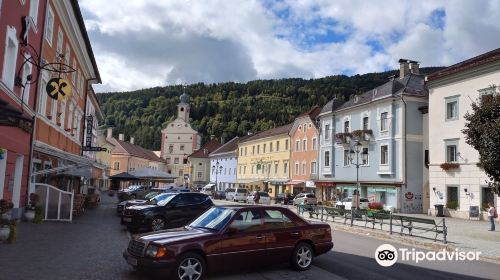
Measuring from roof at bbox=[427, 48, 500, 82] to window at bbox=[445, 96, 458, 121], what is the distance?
2.01 meters

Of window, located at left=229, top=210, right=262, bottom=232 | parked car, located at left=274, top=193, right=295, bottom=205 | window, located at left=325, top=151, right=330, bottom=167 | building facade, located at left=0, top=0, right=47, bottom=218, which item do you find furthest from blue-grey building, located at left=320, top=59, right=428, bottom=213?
window, located at left=229, top=210, right=262, bottom=232

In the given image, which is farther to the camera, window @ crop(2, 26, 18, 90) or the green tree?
the green tree

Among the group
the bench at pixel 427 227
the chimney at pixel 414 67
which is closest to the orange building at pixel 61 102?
the bench at pixel 427 227

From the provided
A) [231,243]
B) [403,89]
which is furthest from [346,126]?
[231,243]

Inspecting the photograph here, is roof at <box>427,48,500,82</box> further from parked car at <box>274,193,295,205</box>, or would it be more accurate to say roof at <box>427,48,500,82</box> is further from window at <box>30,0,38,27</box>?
window at <box>30,0,38,27</box>

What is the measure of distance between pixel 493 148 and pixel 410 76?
29.4 metres

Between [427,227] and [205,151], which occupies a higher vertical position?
[205,151]

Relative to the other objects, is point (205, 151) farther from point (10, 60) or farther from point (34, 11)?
point (10, 60)

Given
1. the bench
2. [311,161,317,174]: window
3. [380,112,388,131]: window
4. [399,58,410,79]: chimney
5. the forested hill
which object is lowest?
the bench

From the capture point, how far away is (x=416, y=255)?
558 inches

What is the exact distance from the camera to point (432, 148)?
125 feet

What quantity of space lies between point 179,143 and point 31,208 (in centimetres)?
9543

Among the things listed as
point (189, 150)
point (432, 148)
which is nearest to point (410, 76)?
point (432, 148)

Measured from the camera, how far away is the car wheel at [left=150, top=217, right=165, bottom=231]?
57.3 feet
